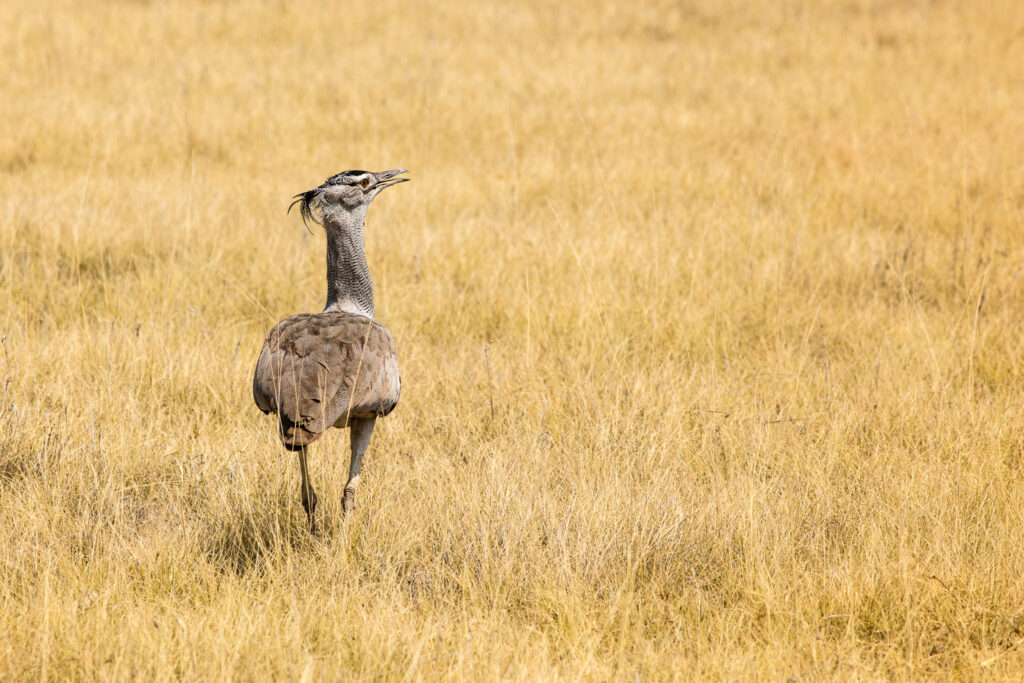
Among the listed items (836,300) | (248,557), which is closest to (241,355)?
(248,557)

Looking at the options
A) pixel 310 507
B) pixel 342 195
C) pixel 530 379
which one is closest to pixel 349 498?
pixel 310 507

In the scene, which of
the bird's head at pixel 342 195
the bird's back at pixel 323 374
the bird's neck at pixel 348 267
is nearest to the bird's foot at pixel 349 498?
the bird's back at pixel 323 374

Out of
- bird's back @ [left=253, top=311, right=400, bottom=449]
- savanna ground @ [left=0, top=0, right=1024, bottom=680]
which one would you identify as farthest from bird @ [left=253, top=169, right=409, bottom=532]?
savanna ground @ [left=0, top=0, right=1024, bottom=680]

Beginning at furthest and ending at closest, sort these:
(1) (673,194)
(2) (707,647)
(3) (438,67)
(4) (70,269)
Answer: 1. (3) (438,67)
2. (1) (673,194)
3. (4) (70,269)
4. (2) (707,647)

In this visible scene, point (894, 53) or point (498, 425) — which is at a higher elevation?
point (894, 53)

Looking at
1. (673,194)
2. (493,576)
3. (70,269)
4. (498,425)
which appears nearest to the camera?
(493,576)

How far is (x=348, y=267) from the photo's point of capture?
3.38 meters

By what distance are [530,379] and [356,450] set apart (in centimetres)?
134

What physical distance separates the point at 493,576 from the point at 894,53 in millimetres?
10232

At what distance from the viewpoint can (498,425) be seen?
3.79 meters

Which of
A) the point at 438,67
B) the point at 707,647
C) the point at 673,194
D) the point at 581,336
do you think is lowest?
the point at 707,647

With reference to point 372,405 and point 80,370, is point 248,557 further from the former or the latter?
point 80,370

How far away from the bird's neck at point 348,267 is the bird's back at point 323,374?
24 centimetres

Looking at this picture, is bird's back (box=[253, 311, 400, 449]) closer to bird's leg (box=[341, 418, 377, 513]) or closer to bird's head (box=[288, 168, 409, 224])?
bird's leg (box=[341, 418, 377, 513])
